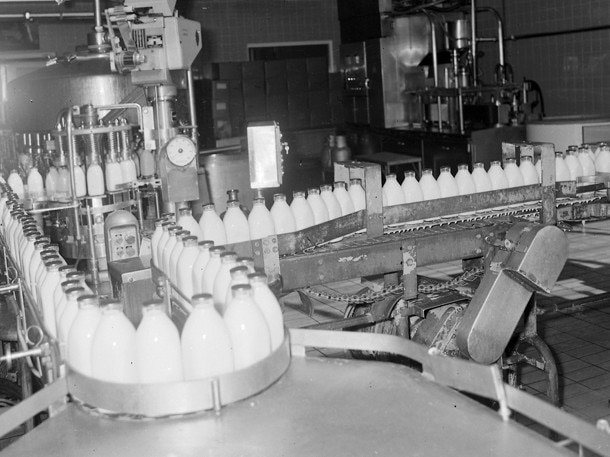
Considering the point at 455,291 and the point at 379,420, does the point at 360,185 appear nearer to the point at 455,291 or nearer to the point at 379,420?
the point at 455,291

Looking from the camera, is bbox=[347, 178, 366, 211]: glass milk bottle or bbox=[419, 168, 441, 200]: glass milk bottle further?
bbox=[419, 168, 441, 200]: glass milk bottle

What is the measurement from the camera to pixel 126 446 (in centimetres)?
160

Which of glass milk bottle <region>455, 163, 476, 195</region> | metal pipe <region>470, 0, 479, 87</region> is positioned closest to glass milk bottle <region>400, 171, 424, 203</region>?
glass milk bottle <region>455, 163, 476, 195</region>

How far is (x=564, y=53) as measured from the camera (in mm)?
8383

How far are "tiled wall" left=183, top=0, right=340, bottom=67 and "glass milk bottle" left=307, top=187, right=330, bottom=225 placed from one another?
761 cm

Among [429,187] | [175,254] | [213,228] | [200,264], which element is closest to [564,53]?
[429,187]

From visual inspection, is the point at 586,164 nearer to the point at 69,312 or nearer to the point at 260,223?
the point at 260,223

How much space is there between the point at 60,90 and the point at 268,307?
18.6 feet

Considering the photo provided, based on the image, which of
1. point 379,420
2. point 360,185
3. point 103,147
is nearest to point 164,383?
point 379,420

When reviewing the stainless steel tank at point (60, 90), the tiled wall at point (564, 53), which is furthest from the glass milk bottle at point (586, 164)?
the tiled wall at point (564, 53)

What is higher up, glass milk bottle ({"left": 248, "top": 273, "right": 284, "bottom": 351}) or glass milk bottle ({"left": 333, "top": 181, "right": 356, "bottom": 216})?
glass milk bottle ({"left": 333, "top": 181, "right": 356, "bottom": 216})

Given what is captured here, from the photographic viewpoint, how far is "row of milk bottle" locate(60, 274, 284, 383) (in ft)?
5.64

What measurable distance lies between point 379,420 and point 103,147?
4044 millimetres

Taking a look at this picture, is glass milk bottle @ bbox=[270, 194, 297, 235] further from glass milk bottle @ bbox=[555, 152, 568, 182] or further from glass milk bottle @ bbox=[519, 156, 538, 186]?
glass milk bottle @ bbox=[555, 152, 568, 182]
